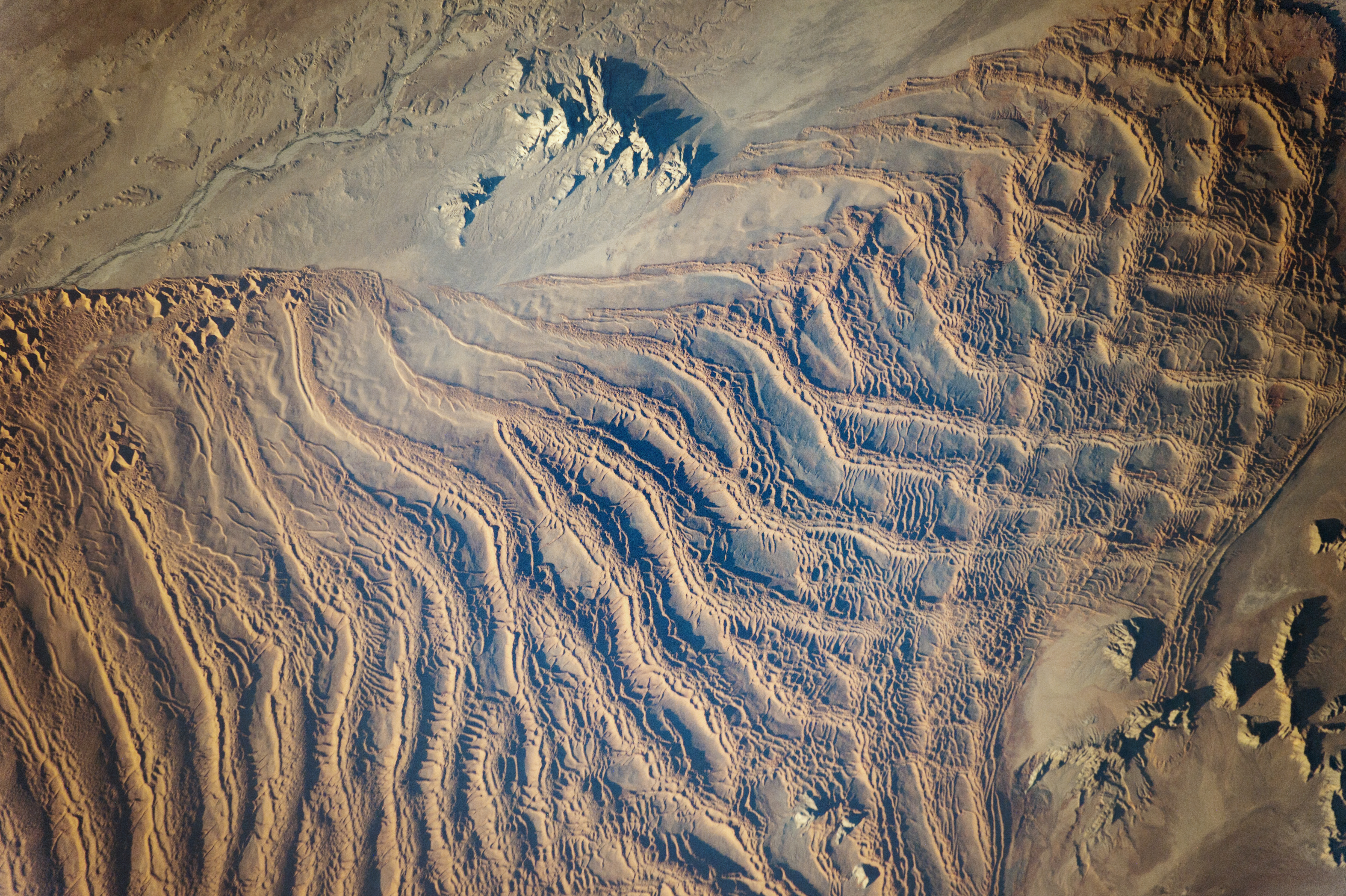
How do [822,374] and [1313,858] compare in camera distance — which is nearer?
[1313,858]

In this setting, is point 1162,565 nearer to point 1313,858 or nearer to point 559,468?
point 1313,858

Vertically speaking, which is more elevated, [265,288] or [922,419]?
[265,288]

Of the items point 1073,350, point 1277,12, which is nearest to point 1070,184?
point 1073,350

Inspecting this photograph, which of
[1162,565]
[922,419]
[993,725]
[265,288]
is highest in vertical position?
[265,288]

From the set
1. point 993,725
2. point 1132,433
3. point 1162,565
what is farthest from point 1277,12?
point 993,725

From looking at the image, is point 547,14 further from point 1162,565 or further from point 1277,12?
point 1162,565

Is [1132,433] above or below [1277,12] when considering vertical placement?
below
